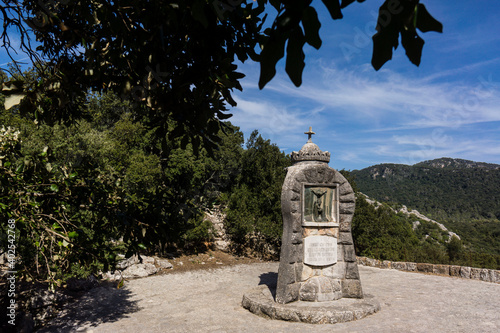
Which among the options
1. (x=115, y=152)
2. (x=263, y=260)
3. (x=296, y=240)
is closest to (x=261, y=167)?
(x=263, y=260)

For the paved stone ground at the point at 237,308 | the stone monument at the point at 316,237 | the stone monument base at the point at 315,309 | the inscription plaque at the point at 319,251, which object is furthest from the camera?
the inscription plaque at the point at 319,251

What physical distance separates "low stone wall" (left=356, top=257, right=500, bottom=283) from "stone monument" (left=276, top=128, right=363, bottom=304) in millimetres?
5790

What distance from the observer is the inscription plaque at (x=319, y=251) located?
745 cm

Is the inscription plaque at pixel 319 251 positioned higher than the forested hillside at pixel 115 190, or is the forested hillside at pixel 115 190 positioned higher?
the forested hillside at pixel 115 190

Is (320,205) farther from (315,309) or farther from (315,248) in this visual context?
(315,309)

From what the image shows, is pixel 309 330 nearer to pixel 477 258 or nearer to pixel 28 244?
pixel 28 244

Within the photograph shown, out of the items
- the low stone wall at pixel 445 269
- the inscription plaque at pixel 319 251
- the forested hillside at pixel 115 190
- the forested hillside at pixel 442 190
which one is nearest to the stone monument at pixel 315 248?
the inscription plaque at pixel 319 251

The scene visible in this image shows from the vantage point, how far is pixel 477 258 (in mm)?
14508

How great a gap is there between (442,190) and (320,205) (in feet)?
172

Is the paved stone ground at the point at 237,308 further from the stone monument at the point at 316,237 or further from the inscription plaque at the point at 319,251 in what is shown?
the inscription plaque at the point at 319,251

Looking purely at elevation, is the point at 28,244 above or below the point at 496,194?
below

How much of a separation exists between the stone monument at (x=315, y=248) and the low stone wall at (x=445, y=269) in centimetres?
552

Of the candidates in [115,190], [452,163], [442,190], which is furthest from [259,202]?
[452,163]

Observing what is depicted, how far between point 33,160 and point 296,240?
18.0ft
